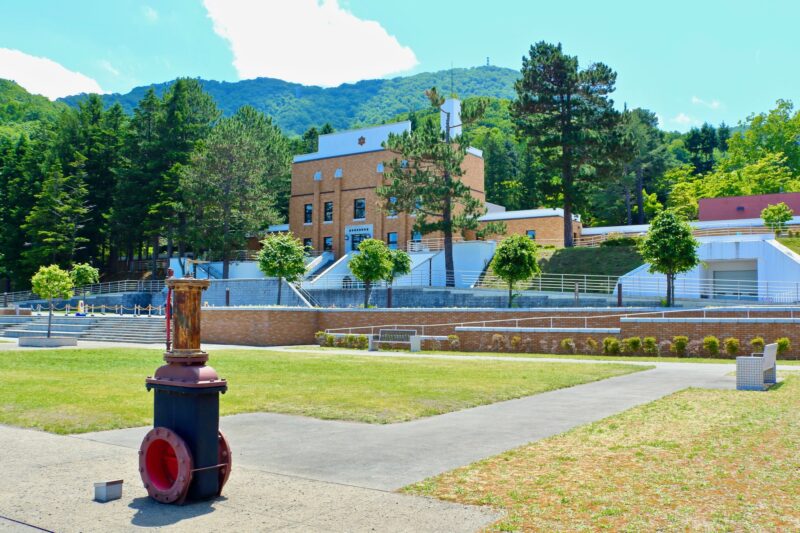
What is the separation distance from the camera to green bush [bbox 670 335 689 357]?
2455 cm

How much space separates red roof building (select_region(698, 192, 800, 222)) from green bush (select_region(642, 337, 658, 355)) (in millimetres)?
34992

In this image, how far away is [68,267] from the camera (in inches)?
2662

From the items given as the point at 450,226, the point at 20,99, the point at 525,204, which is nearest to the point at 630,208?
the point at 525,204

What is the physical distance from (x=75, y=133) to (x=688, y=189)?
213 feet

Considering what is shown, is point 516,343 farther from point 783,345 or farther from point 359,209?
point 359,209

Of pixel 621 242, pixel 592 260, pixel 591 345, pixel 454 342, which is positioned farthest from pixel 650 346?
pixel 621 242

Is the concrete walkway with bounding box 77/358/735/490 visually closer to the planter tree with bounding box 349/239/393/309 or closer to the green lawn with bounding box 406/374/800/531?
the green lawn with bounding box 406/374/800/531

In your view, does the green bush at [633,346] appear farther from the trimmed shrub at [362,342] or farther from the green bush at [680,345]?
the trimmed shrub at [362,342]

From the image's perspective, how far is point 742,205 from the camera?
2183 inches

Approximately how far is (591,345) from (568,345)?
2.96 feet

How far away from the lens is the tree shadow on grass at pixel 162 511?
5555 mm

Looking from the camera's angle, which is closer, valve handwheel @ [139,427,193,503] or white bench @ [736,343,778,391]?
valve handwheel @ [139,427,193,503]

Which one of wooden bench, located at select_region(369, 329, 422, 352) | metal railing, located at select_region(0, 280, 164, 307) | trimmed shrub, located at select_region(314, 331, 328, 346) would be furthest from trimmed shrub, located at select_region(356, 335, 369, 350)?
metal railing, located at select_region(0, 280, 164, 307)

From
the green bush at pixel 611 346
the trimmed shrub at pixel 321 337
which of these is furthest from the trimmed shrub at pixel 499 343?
the trimmed shrub at pixel 321 337
